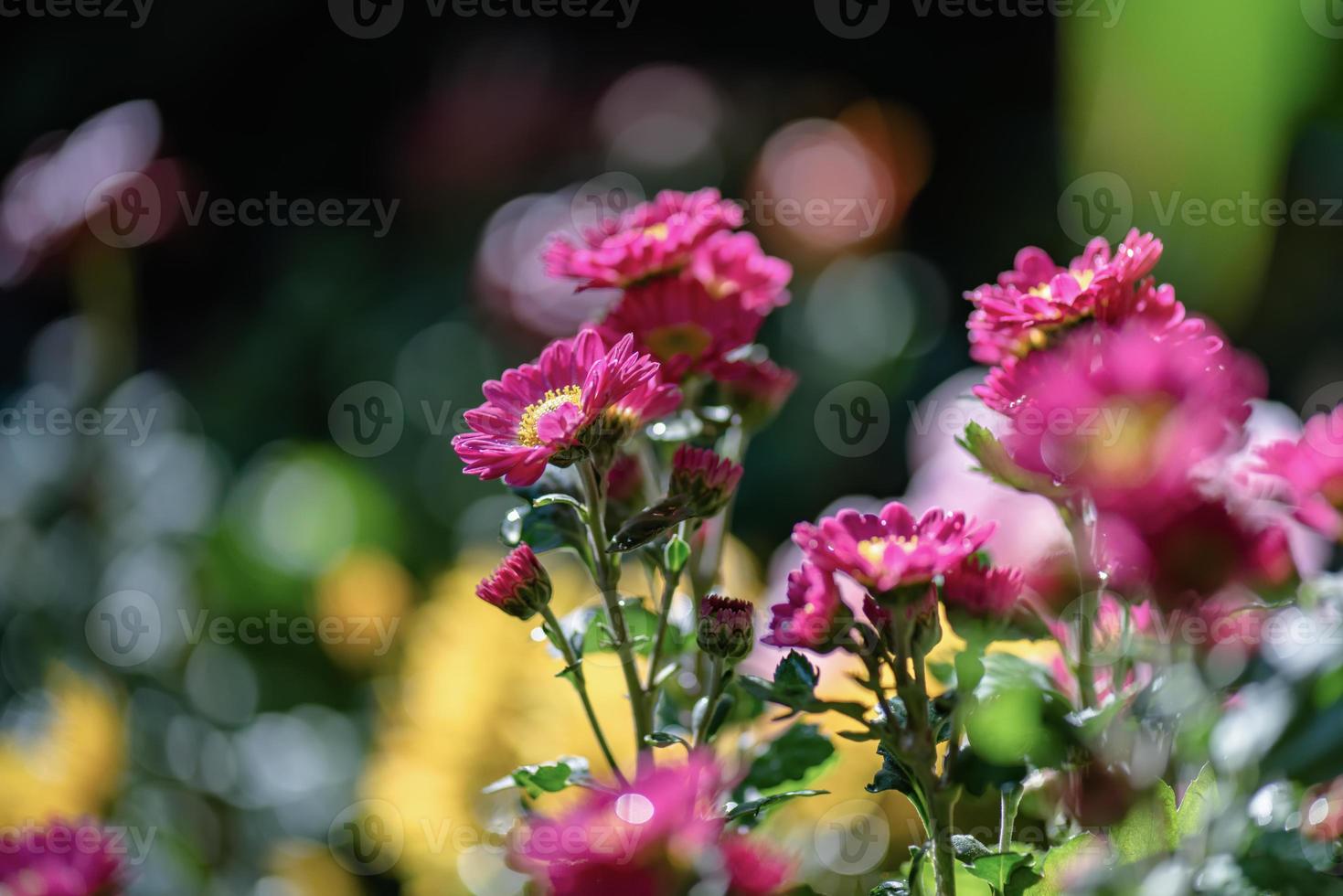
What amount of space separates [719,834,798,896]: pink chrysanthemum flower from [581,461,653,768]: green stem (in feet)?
0.18

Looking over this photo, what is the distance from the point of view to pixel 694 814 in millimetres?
280

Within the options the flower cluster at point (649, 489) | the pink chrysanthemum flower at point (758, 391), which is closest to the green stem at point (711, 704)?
the flower cluster at point (649, 489)

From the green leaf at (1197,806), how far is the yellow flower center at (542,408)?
18 cm

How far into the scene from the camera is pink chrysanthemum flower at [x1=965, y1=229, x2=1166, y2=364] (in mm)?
Answer: 332

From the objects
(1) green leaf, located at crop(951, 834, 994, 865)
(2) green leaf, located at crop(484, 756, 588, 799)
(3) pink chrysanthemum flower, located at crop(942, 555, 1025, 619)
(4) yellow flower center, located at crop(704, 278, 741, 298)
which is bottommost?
(2) green leaf, located at crop(484, 756, 588, 799)

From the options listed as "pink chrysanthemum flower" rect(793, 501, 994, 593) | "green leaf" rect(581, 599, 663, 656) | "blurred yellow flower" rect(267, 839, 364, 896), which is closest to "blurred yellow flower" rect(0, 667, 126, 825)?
"blurred yellow flower" rect(267, 839, 364, 896)

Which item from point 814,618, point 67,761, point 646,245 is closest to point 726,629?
point 814,618

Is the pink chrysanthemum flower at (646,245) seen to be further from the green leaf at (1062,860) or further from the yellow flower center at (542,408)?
the green leaf at (1062,860)

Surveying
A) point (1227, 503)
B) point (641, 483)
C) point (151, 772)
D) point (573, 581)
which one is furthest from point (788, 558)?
point (151, 772)

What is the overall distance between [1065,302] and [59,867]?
34cm

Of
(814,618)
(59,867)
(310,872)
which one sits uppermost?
(814,618)

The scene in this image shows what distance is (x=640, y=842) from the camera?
0.27 m

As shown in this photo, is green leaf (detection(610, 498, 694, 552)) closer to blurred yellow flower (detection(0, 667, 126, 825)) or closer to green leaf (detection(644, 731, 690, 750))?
green leaf (detection(644, 731, 690, 750))

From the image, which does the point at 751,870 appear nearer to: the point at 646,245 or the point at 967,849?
the point at 967,849
